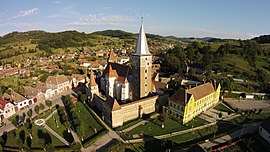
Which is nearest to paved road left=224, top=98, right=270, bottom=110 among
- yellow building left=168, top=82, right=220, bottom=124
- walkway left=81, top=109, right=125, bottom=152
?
yellow building left=168, top=82, right=220, bottom=124

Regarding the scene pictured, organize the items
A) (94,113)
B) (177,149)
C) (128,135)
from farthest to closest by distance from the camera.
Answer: (94,113) < (128,135) < (177,149)

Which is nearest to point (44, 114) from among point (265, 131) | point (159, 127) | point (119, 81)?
point (119, 81)

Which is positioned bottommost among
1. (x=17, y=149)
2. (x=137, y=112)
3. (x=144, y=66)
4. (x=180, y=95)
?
(x=17, y=149)

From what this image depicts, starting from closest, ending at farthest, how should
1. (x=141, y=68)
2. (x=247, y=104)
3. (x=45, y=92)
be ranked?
1. (x=141, y=68)
2. (x=247, y=104)
3. (x=45, y=92)

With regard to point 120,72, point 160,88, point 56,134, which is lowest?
point 56,134

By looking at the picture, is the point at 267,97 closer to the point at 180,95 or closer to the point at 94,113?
the point at 180,95

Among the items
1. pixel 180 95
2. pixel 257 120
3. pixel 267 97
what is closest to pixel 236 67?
pixel 267 97

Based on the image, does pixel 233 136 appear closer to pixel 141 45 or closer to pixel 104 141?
pixel 104 141

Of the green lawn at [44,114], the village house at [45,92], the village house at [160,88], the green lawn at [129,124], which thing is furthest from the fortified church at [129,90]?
the village house at [45,92]
